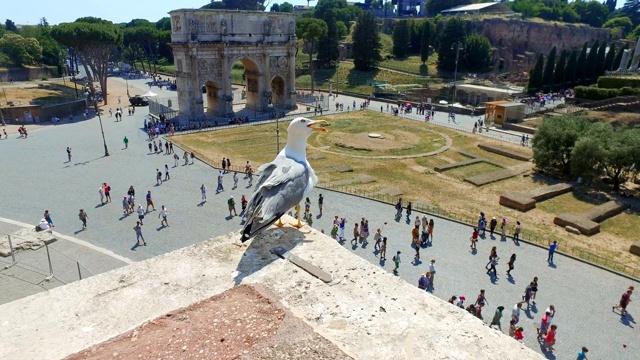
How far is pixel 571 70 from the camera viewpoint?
56500 millimetres

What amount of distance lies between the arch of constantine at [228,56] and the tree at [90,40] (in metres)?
12.2

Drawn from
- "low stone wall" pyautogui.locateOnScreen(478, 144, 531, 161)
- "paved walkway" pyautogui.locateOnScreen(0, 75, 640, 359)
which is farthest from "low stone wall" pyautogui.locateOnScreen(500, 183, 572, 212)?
"low stone wall" pyautogui.locateOnScreen(478, 144, 531, 161)

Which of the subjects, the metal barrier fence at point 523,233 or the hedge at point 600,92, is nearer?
the metal barrier fence at point 523,233

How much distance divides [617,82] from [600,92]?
3.68 m

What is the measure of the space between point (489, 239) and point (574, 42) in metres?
90.4

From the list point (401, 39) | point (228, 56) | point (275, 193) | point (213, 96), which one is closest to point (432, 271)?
point (275, 193)

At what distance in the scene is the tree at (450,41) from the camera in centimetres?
6906

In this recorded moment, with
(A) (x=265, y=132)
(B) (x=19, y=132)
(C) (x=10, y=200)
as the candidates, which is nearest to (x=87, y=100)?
(B) (x=19, y=132)

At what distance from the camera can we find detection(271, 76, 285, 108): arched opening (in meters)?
50.2

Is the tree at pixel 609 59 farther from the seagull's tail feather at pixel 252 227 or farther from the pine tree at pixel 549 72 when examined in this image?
the seagull's tail feather at pixel 252 227

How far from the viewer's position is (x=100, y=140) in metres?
35.3

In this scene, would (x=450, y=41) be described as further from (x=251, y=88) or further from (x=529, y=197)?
(x=529, y=197)

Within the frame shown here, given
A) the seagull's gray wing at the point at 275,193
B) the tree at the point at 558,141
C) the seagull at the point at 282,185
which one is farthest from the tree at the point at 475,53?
the seagull's gray wing at the point at 275,193

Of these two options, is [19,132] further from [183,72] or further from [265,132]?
[265,132]
